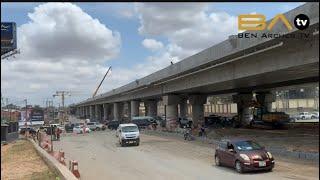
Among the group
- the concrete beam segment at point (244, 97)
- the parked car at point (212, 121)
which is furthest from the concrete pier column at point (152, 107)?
the concrete beam segment at point (244, 97)

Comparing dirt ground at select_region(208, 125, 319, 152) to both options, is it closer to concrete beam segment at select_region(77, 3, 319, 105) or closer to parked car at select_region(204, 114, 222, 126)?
concrete beam segment at select_region(77, 3, 319, 105)

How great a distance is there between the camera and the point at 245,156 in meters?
22.0

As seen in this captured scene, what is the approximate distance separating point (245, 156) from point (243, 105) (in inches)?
1831

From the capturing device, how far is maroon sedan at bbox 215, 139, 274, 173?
71.4ft

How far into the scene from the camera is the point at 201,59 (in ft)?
137

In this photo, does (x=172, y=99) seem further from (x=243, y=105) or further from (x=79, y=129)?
(x=79, y=129)

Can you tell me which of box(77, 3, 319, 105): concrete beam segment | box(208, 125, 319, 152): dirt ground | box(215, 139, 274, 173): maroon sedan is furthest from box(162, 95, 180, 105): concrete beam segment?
box(215, 139, 274, 173): maroon sedan

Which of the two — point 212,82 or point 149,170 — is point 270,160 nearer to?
point 149,170

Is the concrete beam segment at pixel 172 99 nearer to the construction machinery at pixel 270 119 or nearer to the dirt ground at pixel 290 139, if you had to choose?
the construction machinery at pixel 270 119

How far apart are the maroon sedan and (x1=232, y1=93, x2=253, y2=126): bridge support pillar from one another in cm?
4304

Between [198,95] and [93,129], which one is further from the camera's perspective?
[93,129]

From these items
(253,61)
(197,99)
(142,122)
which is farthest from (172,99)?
(253,61)

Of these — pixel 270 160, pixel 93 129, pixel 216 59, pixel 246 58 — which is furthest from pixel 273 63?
pixel 93 129

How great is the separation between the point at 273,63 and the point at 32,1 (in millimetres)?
24625
